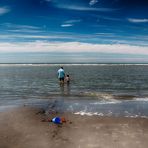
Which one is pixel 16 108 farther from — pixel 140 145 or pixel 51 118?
pixel 140 145

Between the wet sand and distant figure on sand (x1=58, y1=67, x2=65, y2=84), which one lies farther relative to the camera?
distant figure on sand (x1=58, y1=67, x2=65, y2=84)

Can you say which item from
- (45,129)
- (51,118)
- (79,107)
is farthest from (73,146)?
(79,107)

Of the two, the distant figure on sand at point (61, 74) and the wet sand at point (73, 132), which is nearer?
the wet sand at point (73, 132)

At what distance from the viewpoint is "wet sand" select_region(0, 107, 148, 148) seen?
9.77 meters

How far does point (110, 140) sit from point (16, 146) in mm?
3864

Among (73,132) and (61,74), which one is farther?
(61,74)

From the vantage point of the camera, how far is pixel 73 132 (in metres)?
11.2

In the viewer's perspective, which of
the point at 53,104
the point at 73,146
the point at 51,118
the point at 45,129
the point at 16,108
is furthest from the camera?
the point at 53,104

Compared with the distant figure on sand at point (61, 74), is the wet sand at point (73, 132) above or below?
below

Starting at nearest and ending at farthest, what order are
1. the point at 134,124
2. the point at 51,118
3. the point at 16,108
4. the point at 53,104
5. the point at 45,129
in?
the point at 45,129 < the point at 134,124 < the point at 51,118 < the point at 16,108 < the point at 53,104

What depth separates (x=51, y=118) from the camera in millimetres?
13734

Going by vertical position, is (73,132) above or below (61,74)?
below

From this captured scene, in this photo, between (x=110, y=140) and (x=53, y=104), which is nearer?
(x=110, y=140)

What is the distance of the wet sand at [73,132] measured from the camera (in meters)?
9.77
